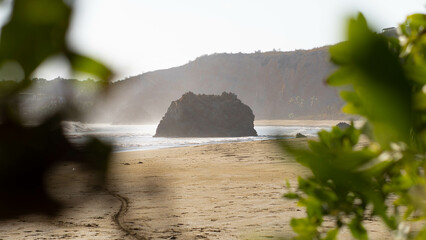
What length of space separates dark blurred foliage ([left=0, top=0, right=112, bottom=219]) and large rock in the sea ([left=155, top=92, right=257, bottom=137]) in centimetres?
3681

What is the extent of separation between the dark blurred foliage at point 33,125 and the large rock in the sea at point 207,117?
36.8 metres

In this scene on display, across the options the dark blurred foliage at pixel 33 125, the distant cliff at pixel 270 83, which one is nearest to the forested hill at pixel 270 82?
the distant cliff at pixel 270 83

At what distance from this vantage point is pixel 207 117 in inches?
1485

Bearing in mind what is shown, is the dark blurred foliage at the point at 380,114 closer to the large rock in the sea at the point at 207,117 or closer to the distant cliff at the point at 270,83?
the large rock in the sea at the point at 207,117

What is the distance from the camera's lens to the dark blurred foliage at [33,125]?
25 centimetres

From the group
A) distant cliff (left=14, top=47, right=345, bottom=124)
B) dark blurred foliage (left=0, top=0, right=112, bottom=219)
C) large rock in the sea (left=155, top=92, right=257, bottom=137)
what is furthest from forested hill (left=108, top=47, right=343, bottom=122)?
dark blurred foliage (left=0, top=0, right=112, bottom=219)

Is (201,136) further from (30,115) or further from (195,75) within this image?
(195,75)

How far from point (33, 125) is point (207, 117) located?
123ft

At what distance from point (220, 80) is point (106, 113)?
95.1 meters

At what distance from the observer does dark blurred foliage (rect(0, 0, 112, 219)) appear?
0.25 m

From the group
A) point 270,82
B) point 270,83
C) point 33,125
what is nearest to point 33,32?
point 33,125

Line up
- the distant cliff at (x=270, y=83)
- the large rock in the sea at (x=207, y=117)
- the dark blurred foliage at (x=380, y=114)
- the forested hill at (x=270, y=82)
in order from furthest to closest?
the forested hill at (x=270, y=82) → the distant cliff at (x=270, y=83) → the large rock in the sea at (x=207, y=117) → the dark blurred foliage at (x=380, y=114)

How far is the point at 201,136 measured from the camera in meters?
37.4

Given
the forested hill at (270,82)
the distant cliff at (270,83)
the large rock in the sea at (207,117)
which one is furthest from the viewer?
the forested hill at (270,82)
